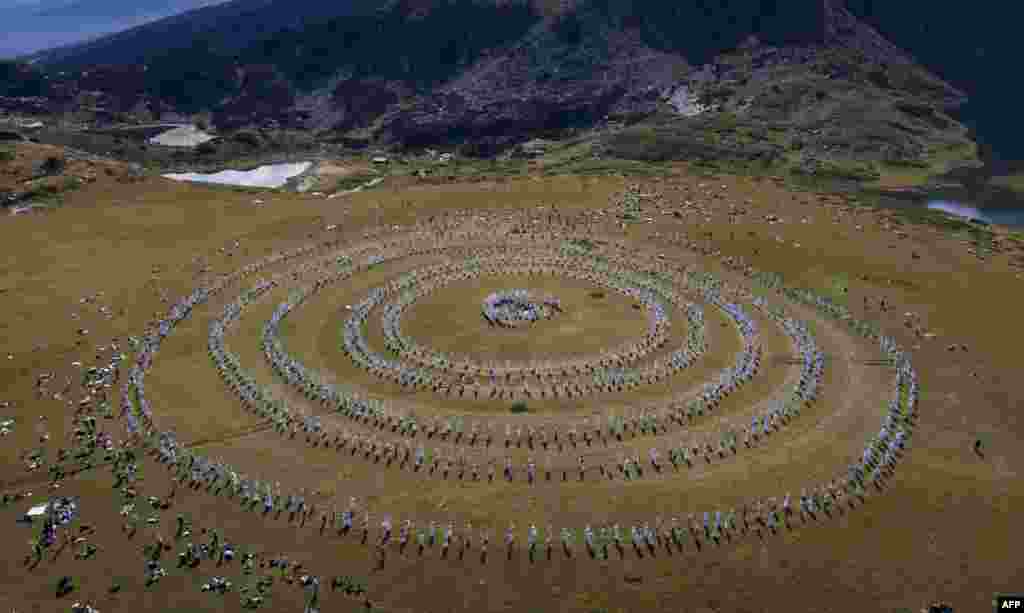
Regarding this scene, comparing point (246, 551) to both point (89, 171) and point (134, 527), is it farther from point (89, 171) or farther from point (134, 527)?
point (89, 171)

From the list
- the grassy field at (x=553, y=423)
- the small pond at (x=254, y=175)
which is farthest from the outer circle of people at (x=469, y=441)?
the small pond at (x=254, y=175)

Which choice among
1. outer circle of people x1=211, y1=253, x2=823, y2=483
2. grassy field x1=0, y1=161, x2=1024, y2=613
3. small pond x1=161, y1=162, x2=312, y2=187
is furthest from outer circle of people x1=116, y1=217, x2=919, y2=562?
small pond x1=161, y1=162, x2=312, y2=187

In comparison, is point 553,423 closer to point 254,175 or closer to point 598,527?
point 598,527

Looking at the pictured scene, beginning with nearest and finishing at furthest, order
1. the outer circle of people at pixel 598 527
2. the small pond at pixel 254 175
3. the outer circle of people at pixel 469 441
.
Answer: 1. the outer circle of people at pixel 598 527
2. the outer circle of people at pixel 469 441
3. the small pond at pixel 254 175

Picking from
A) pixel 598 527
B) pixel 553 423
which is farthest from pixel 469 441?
pixel 598 527

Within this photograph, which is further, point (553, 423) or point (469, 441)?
point (553, 423)

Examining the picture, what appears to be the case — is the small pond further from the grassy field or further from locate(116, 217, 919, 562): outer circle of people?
locate(116, 217, 919, 562): outer circle of people

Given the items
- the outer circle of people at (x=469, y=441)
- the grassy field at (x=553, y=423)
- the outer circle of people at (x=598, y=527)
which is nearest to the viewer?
the grassy field at (x=553, y=423)

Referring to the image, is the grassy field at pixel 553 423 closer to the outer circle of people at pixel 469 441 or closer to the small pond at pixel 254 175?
the outer circle of people at pixel 469 441
